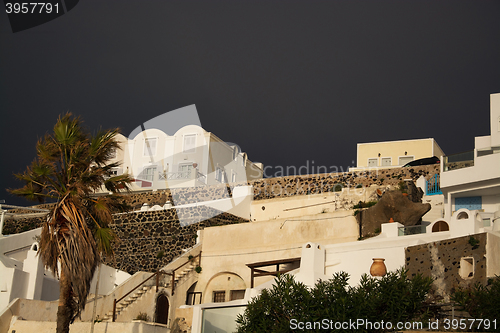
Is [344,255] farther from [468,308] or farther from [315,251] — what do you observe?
[468,308]

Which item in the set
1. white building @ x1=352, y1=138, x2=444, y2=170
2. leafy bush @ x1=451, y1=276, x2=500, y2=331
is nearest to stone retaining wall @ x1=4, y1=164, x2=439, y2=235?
white building @ x1=352, y1=138, x2=444, y2=170

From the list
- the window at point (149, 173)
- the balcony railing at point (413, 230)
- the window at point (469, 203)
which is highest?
the window at point (149, 173)

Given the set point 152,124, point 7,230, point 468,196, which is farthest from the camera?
point 152,124

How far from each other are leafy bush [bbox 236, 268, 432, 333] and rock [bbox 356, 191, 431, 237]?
9576mm

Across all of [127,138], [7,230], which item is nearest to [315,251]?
[7,230]

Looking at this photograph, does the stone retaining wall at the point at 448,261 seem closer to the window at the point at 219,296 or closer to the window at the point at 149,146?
the window at the point at 219,296

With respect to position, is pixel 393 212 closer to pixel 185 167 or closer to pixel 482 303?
pixel 482 303

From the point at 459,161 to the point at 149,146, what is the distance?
22.7 metres

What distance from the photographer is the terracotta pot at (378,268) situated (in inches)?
648

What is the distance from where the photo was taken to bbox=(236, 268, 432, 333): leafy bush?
11.2 metres

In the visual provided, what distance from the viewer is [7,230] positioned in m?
32.0

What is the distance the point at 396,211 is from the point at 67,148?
1325 cm

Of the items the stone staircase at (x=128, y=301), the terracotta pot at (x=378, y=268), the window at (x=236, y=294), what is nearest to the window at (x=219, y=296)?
the window at (x=236, y=294)

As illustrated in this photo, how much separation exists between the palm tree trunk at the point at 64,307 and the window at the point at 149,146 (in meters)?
25.1
